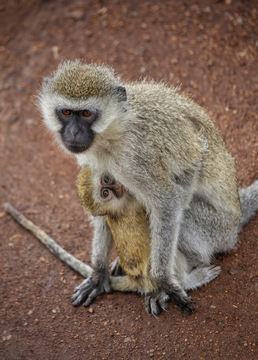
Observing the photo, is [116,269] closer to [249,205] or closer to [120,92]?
[249,205]

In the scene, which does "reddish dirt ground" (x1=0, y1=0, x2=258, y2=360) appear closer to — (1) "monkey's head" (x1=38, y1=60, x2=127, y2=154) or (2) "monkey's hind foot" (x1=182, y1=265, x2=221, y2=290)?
(2) "monkey's hind foot" (x1=182, y1=265, x2=221, y2=290)

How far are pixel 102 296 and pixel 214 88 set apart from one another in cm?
399

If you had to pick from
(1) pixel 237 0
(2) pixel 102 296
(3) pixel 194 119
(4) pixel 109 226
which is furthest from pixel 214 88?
(2) pixel 102 296

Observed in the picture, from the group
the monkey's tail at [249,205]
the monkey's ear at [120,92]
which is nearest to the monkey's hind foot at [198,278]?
the monkey's tail at [249,205]

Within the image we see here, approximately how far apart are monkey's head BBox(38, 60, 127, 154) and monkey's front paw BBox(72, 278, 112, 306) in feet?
6.28

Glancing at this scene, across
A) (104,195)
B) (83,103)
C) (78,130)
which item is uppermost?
(83,103)

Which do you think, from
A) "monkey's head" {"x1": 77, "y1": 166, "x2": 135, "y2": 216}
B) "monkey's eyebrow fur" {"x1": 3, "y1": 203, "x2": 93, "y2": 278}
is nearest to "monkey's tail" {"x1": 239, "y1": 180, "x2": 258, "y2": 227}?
"monkey's head" {"x1": 77, "y1": 166, "x2": 135, "y2": 216}

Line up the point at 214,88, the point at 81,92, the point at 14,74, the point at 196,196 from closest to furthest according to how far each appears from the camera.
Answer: the point at 81,92, the point at 196,196, the point at 214,88, the point at 14,74

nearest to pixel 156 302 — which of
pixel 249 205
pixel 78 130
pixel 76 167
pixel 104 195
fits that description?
pixel 104 195

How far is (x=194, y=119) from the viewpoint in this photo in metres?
4.34

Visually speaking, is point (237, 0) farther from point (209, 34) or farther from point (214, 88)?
point (214, 88)

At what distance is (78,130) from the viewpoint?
142 inches

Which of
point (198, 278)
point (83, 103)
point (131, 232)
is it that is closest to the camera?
point (83, 103)

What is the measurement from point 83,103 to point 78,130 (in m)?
0.26
